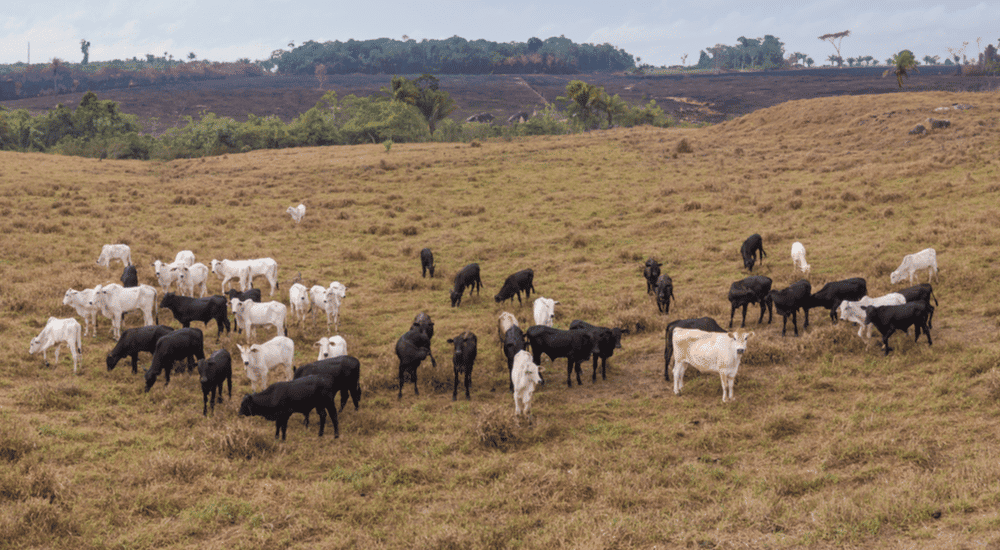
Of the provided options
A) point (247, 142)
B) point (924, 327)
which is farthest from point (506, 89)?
point (924, 327)

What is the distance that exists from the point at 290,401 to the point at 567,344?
17.4 ft

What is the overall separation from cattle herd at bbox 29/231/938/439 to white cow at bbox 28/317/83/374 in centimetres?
2

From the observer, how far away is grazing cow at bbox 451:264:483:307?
17553 millimetres

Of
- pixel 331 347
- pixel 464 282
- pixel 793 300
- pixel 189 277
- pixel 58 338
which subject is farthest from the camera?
pixel 464 282

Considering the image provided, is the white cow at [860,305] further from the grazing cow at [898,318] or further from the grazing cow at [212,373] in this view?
the grazing cow at [212,373]

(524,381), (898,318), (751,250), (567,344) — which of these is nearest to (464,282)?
(567,344)

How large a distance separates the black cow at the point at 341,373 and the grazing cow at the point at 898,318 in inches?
397

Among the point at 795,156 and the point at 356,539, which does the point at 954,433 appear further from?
the point at 795,156

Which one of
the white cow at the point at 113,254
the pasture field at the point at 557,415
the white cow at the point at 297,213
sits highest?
the white cow at the point at 297,213

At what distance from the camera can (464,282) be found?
1811cm

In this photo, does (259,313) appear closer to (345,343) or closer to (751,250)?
(345,343)

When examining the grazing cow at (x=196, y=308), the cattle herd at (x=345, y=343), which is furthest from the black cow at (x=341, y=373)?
the grazing cow at (x=196, y=308)

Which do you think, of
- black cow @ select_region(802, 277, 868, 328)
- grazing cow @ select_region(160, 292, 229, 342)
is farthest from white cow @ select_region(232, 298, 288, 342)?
black cow @ select_region(802, 277, 868, 328)

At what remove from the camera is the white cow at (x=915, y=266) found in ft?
49.6
